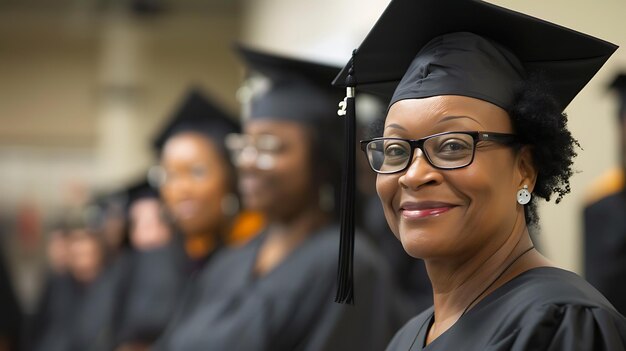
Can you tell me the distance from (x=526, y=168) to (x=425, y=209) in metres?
0.24

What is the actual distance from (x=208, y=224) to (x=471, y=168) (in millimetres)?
3311

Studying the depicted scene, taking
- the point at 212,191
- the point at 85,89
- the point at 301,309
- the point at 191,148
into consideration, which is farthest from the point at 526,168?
the point at 85,89

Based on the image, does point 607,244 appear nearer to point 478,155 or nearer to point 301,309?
point 301,309

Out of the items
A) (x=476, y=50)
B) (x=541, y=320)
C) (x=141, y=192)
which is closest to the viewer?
(x=541, y=320)

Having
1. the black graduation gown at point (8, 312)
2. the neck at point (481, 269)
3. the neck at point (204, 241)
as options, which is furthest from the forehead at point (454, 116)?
the black graduation gown at point (8, 312)

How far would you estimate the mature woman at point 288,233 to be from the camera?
3.62 metres

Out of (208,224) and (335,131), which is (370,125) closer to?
(335,131)

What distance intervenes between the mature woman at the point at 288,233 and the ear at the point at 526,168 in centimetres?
151

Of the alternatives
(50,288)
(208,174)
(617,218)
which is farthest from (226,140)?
(50,288)

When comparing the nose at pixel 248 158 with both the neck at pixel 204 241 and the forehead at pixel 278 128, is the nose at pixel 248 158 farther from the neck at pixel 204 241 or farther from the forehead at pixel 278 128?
the neck at pixel 204 241

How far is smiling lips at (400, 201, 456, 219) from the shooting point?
2.01 metres

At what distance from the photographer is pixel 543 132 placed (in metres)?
2.01

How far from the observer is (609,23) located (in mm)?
3363

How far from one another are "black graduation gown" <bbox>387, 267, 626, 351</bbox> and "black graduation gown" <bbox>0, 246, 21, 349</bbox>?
4.69 m
